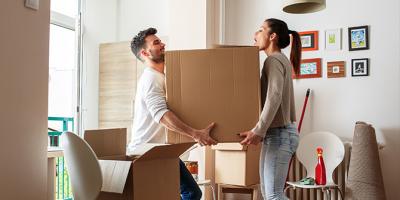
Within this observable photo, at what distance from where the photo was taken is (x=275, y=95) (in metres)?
1.98

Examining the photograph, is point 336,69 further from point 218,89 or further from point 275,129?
point 218,89

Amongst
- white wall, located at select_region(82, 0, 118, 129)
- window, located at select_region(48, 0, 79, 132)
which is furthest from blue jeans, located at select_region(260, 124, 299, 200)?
white wall, located at select_region(82, 0, 118, 129)

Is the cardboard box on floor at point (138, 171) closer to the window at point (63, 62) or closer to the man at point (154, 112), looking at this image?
the man at point (154, 112)

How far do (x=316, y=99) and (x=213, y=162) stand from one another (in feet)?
3.69

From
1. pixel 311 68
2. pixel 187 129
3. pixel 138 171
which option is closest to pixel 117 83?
pixel 311 68

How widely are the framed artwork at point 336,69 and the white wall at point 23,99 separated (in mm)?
2679

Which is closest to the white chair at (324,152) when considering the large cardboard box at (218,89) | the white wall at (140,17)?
the large cardboard box at (218,89)

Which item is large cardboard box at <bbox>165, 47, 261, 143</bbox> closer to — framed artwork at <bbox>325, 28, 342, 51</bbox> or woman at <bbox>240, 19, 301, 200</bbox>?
woman at <bbox>240, 19, 301, 200</bbox>

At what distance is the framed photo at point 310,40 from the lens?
3.86 metres

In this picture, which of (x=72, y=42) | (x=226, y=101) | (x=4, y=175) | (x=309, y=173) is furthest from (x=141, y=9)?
(x=4, y=175)

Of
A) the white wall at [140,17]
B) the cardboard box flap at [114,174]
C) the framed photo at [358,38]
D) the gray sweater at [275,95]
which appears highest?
the white wall at [140,17]

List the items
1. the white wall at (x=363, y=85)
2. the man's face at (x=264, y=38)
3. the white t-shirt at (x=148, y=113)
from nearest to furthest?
the white t-shirt at (x=148, y=113) < the man's face at (x=264, y=38) < the white wall at (x=363, y=85)

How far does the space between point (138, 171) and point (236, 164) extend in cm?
184

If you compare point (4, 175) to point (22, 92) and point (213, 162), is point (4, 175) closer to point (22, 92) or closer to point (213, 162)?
point (22, 92)
